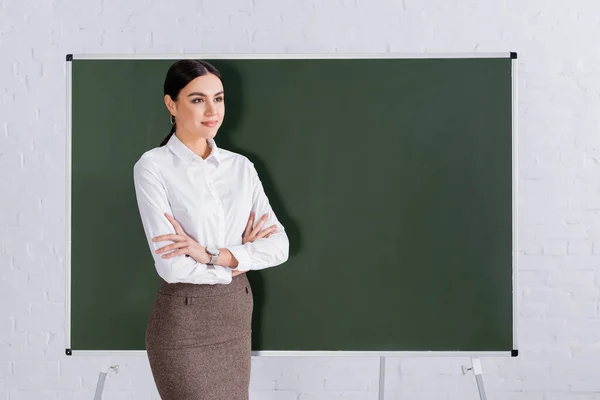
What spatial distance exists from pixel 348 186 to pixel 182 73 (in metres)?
0.78

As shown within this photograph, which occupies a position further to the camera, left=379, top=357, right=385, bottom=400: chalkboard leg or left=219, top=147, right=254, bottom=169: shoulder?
left=379, top=357, right=385, bottom=400: chalkboard leg

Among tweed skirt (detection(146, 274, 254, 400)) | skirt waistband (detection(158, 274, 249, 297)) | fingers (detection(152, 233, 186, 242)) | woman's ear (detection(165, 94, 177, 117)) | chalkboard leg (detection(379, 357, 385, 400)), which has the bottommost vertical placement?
chalkboard leg (detection(379, 357, 385, 400))

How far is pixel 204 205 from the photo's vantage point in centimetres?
197

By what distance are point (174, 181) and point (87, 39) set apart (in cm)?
131

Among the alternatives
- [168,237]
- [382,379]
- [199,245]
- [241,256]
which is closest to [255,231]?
[241,256]

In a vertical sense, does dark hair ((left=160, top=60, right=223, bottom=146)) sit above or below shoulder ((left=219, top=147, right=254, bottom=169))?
above

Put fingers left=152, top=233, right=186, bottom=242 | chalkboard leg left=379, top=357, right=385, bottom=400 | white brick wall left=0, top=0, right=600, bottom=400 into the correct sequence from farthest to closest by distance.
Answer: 1. white brick wall left=0, top=0, right=600, bottom=400
2. chalkboard leg left=379, top=357, right=385, bottom=400
3. fingers left=152, top=233, right=186, bottom=242

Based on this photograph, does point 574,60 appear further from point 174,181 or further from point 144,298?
point 144,298

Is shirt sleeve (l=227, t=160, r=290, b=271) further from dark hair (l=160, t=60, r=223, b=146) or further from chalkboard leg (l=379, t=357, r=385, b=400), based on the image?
chalkboard leg (l=379, t=357, r=385, b=400)

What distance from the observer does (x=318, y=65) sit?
2270mm

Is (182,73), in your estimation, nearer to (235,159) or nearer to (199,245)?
(235,159)

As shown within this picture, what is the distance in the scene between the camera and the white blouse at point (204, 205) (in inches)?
74.6

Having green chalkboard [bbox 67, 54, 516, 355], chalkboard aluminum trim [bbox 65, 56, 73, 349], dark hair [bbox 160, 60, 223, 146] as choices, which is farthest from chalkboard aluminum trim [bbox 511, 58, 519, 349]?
chalkboard aluminum trim [bbox 65, 56, 73, 349]

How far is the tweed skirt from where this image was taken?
1947 mm
